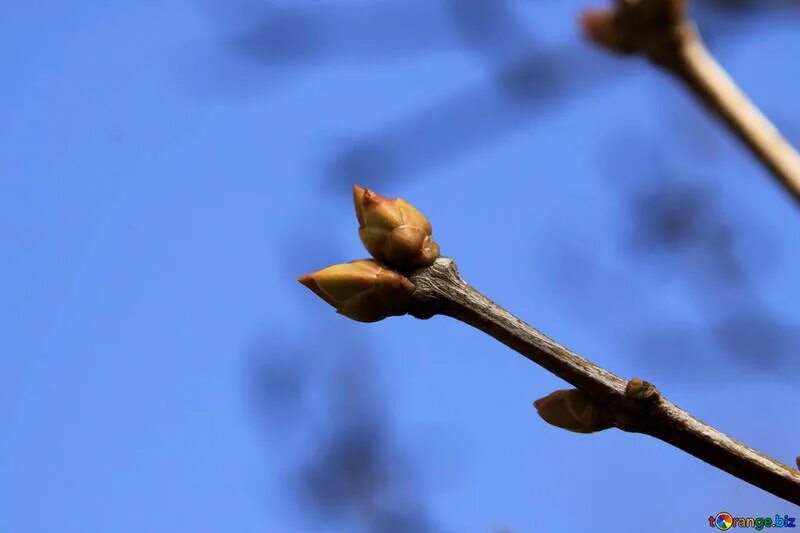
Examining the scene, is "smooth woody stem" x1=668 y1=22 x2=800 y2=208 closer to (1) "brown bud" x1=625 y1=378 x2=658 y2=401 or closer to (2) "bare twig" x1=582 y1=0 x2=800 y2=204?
(2) "bare twig" x1=582 y1=0 x2=800 y2=204

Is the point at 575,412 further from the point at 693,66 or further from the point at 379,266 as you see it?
the point at 693,66

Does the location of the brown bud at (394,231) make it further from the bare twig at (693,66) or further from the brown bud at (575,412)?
the bare twig at (693,66)

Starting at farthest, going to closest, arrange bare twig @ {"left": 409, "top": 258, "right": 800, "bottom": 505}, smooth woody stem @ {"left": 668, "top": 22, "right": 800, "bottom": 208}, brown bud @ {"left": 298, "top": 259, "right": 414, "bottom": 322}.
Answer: brown bud @ {"left": 298, "top": 259, "right": 414, "bottom": 322}, bare twig @ {"left": 409, "top": 258, "right": 800, "bottom": 505}, smooth woody stem @ {"left": 668, "top": 22, "right": 800, "bottom": 208}

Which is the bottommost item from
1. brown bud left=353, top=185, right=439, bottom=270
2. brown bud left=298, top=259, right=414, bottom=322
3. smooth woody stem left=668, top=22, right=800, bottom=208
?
smooth woody stem left=668, top=22, right=800, bottom=208

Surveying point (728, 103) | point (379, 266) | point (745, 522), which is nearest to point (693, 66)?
point (728, 103)

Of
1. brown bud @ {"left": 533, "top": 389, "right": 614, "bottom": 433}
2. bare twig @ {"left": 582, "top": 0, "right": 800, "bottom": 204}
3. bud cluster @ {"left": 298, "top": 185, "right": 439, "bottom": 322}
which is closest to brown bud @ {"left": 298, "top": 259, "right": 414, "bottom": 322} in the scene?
bud cluster @ {"left": 298, "top": 185, "right": 439, "bottom": 322}

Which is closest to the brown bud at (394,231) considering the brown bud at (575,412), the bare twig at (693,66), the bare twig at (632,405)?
the bare twig at (632,405)

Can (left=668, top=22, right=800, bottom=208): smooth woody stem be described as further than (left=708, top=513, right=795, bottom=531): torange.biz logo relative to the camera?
No
